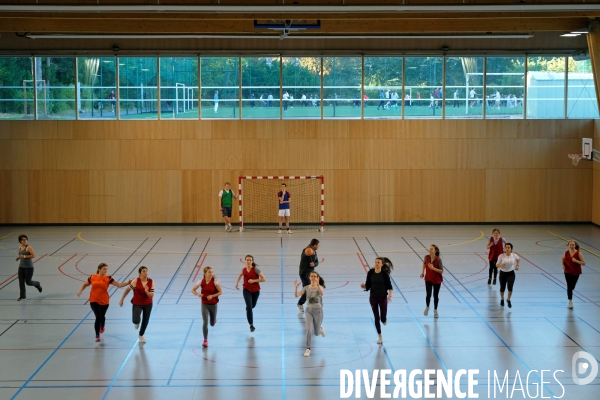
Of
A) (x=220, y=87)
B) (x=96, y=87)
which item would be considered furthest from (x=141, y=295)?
(x=96, y=87)

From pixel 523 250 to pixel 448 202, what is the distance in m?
6.27

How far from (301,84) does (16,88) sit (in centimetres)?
1124

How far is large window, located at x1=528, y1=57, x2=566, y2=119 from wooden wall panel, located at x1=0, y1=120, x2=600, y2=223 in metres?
0.49

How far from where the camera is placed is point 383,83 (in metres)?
30.9

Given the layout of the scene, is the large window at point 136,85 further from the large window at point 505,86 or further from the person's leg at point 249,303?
the person's leg at point 249,303

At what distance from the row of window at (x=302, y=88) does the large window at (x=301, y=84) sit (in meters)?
0.04

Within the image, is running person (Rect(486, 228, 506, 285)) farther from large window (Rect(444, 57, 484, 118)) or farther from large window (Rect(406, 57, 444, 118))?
large window (Rect(444, 57, 484, 118))

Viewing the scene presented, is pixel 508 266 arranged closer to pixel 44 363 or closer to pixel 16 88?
pixel 44 363

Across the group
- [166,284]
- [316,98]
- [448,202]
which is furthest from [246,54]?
[166,284]

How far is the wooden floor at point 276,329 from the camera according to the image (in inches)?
520

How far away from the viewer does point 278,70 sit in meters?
30.7

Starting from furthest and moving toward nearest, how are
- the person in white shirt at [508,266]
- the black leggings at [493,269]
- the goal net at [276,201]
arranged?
the goal net at [276,201] < the black leggings at [493,269] < the person in white shirt at [508,266]

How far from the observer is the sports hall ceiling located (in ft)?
67.6

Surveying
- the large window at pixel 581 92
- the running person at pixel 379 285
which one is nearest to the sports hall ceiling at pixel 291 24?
the large window at pixel 581 92
